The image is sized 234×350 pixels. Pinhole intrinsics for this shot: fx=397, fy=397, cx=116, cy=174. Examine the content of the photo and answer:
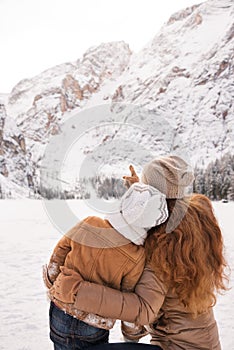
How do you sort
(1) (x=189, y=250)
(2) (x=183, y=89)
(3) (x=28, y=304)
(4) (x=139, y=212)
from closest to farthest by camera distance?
(4) (x=139, y=212) < (1) (x=189, y=250) < (3) (x=28, y=304) < (2) (x=183, y=89)

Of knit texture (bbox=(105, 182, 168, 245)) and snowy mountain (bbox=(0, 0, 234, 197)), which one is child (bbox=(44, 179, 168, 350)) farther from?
snowy mountain (bbox=(0, 0, 234, 197))

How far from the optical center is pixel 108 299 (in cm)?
135

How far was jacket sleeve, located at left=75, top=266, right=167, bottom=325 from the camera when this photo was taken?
135cm

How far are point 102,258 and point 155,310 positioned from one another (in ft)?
0.87

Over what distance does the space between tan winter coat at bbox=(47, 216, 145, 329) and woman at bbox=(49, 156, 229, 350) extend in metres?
0.04

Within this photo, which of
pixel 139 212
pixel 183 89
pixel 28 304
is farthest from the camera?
pixel 183 89

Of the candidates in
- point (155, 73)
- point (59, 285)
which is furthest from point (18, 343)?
Answer: point (155, 73)

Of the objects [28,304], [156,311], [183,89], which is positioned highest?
[183,89]

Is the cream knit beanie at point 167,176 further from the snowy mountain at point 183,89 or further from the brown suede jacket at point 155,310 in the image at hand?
the snowy mountain at point 183,89

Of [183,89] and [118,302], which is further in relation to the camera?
[183,89]

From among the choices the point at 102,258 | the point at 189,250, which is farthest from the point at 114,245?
the point at 189,250

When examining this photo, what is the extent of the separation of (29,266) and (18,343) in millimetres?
2437

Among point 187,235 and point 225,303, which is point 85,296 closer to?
point 187,235

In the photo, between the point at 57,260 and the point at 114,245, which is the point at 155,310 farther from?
the point at 57,260
